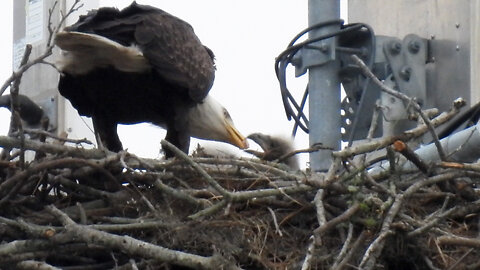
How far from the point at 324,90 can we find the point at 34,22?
1.50 metres

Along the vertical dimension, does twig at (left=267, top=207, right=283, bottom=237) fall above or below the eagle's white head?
above

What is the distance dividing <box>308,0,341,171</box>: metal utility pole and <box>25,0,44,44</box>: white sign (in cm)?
135

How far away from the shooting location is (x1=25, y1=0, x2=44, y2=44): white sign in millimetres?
6859

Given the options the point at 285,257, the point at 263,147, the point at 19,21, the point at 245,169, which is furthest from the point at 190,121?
the point at 285,257

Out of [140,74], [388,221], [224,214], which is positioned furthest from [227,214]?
[140,74]

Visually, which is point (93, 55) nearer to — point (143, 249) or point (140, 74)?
point (140, 74)

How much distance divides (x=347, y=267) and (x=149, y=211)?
Result: 36.0 inches

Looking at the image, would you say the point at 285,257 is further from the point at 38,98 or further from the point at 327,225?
the point at 38,98

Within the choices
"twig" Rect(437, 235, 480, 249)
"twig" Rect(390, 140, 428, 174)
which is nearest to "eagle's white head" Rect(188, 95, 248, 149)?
"twig" Rect(390, 140, 428, 174)

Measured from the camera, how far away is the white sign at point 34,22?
6.86m

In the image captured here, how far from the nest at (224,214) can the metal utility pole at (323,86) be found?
1.11 meters

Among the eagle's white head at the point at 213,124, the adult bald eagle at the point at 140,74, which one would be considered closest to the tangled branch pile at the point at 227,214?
the adult bald eagle at the point at 140,74

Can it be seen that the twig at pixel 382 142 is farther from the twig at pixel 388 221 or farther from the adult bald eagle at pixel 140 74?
the adult bald eagle at pixel 140 74

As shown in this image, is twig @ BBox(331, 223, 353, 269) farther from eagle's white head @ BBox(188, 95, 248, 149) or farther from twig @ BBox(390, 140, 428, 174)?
eagle's white head @ BBox(188, 95, 248, 149)
